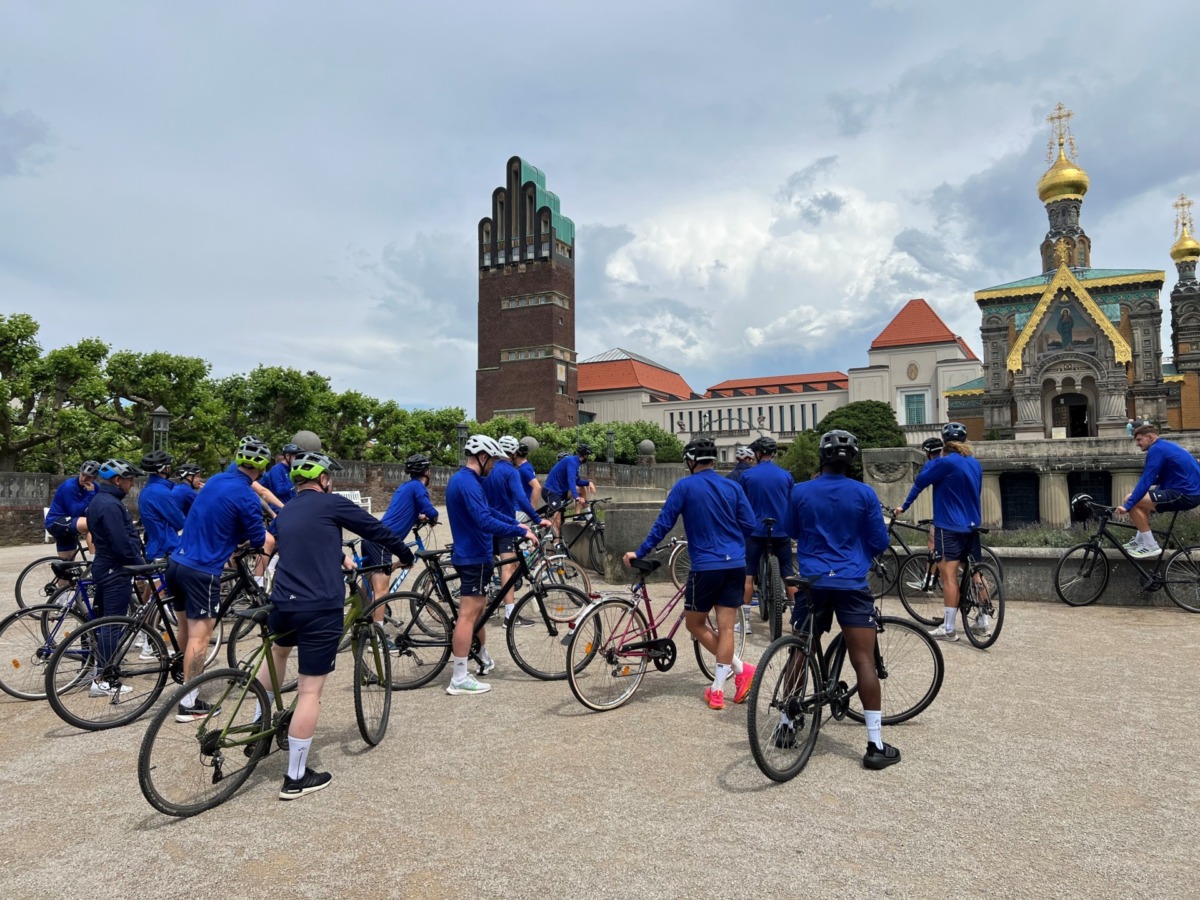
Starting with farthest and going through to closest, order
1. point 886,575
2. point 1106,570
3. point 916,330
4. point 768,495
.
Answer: point 916,330 → point 886,575 → point 1106,570 → point 768,495

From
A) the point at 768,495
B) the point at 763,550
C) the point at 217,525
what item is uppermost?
the point at 768,495

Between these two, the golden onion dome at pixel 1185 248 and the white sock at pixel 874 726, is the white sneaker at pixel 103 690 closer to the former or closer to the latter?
the white sock at pixel 874 726

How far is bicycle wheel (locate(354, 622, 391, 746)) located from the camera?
5.25 m

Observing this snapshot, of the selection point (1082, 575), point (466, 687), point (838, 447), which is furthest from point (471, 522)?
point (1082, 575)

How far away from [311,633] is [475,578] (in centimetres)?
226

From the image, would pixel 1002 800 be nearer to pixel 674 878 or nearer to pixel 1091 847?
pixel 1091 847

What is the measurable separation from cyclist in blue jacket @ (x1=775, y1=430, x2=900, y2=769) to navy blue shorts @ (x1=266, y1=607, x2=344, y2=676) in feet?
8.71

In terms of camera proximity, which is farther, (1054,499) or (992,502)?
(992,502)

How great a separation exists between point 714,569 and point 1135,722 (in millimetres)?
3123

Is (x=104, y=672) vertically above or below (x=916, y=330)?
below

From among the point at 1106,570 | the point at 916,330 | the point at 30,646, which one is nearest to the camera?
the point at 30,646

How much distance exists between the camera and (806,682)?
481 centimetres

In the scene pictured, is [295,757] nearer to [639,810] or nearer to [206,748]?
[206,748]

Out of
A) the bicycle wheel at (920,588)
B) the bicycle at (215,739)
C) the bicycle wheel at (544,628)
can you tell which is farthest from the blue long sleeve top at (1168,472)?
the bicycle at (215,739)
